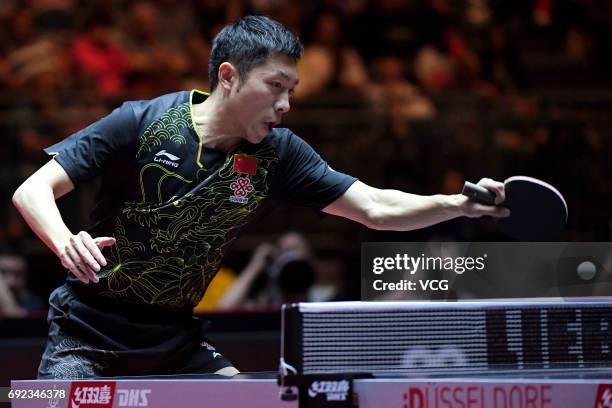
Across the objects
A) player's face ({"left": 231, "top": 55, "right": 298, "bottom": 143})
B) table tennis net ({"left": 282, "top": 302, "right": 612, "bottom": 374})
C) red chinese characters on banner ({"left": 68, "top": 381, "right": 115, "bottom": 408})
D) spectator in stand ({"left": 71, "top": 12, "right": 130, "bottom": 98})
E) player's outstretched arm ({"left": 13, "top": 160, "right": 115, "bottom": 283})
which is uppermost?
spectator in stand ({"left": 71, "top": 12, "right": 130, "bottom": 98})

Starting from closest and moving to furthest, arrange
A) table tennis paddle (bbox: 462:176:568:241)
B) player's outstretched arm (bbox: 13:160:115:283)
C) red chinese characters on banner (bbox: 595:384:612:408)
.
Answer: red chinese characters on banner (bbox: 595:384:612:408)
player's outstretched arm (bbox: 13:160:115:283)
table tennis paddle (bbox: 462:176:568:241)

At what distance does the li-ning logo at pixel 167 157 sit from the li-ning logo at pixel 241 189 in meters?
0.22

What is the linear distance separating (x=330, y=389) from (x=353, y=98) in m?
6.32

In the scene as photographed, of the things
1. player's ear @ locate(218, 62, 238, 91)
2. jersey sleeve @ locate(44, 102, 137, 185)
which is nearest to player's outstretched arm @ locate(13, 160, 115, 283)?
jersey sleeve @ locate(44, 102, 137, 185)

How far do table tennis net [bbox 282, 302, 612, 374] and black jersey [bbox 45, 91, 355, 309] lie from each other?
0.93 m

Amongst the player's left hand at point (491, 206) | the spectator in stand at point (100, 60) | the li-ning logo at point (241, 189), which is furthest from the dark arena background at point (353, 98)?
the player's left hand at point (491, 206)

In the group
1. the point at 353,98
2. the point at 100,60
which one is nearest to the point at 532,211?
the point at 353,98

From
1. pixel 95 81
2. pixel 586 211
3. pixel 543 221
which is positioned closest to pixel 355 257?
pixel 586 211

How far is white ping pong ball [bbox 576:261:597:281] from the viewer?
3.15 meters

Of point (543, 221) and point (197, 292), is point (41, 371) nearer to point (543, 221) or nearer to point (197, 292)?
point (197, 292)

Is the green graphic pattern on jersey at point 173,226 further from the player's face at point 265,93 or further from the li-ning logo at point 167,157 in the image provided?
the player's face at point 265,93

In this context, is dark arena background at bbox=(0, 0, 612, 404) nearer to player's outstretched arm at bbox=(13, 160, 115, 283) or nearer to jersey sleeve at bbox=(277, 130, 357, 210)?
jersey sleeve at bbox=(277, 130, 357, 210)

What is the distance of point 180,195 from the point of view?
3691 mm

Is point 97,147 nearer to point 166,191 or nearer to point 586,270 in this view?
point 166,191
